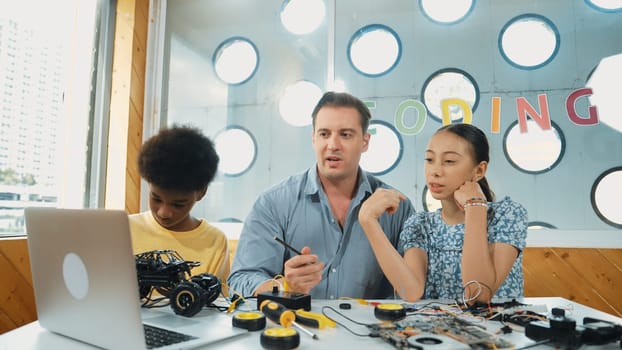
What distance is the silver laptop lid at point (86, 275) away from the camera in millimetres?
674

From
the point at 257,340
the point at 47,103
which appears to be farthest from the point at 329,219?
the point at 47,103

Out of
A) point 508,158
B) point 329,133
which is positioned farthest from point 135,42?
point 508,158

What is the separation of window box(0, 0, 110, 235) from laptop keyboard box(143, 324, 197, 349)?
1.64 m

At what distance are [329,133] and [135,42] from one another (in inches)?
73.0

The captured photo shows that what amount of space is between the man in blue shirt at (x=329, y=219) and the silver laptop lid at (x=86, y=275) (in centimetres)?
71

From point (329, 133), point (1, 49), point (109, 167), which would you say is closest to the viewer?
point (329, 133)

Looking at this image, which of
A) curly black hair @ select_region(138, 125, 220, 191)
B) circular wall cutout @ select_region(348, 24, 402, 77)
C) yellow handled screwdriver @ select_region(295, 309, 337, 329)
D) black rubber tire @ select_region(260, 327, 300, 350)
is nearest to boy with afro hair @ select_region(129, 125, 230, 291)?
curly black hair @ select_region(138, 125, 220, 191)

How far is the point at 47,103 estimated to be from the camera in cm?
241

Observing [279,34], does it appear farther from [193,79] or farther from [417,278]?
[417,278]

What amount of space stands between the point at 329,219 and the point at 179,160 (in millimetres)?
607

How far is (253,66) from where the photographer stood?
2963mm

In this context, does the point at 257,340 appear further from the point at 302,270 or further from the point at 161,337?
the point at 302,270

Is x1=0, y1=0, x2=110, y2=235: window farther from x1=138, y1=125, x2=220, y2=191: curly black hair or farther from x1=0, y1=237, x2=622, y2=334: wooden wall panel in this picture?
x1=0, y1=237, x2=622, y2=334: wooden wall panel

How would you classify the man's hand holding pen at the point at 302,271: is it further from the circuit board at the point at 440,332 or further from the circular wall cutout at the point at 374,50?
the circular wall cutout at the point at 374,50
